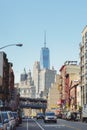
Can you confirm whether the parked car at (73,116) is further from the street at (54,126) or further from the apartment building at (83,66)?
the street at (54,126)

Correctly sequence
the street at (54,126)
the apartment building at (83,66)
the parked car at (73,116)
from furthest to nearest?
1. the apartment building at (83,66)
2. the parked car at (73,116)
3. the street at (54,126)

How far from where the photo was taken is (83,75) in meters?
151

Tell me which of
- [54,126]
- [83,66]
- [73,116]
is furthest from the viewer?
[83,66]

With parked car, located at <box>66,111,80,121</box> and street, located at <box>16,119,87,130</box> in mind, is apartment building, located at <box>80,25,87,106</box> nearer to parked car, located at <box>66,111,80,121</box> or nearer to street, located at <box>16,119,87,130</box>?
parked car, located at <box>66,111,80,121</box>

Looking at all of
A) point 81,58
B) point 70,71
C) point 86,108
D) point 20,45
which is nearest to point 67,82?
point 70,71

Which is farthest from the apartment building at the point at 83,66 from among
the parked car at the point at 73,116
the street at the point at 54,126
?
the street at the point at 54,126

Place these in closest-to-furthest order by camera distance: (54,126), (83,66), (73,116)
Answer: (54,126) < (73,116) < (83,66)

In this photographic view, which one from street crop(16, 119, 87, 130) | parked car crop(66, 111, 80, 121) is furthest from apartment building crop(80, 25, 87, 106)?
street crop(16, 119, 87, 130)

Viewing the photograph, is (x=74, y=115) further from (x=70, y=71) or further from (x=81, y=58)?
(x=70, y=71)

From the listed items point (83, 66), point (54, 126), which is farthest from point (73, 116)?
point (54, 126)

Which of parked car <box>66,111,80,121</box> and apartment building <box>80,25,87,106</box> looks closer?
parked car <box>66,111,80,121</box>

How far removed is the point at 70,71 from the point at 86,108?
106187 mm

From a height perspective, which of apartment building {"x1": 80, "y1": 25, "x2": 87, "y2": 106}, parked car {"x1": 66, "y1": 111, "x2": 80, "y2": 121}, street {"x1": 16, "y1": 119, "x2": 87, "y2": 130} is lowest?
street {"x1": 16, "y1": 119, "x2": 87, "y2": 130}

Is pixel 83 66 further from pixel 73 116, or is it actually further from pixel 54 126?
pixel 54 126
